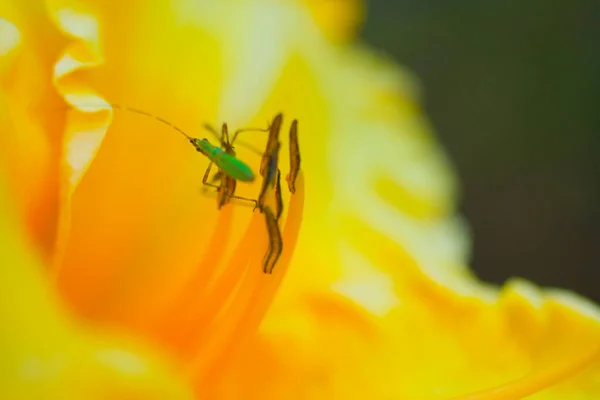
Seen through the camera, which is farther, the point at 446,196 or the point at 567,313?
the point at 446,196

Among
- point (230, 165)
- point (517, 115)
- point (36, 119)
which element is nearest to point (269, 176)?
point (230, 165)

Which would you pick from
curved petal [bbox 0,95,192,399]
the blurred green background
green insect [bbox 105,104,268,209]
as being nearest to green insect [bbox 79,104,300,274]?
green insect [bbox 105,104,268,209]

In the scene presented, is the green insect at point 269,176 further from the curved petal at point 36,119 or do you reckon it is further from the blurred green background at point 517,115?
the blurred green background at point 517,115

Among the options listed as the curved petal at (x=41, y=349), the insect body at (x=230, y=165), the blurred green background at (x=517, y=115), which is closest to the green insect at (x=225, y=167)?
the insect body at (x=230, y=165)

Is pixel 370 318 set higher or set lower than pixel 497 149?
lower

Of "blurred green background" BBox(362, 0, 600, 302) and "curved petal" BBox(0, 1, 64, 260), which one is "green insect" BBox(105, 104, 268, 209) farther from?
"blurred green background" BBox(362, 0, 600, 302)

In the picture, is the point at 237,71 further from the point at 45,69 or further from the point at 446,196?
the point at 446,196

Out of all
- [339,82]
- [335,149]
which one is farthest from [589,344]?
[339,82]
